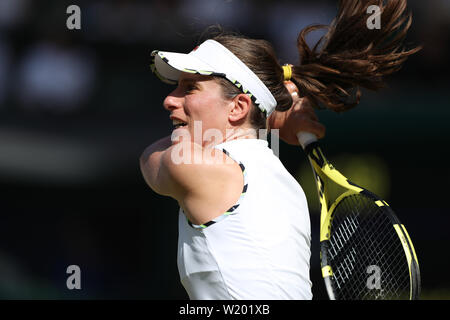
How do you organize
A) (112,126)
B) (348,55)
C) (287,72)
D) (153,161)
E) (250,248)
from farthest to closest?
1. (112,126)
2. (348,55)
3. (287,72)
4. (153,161)
5. (250,248)

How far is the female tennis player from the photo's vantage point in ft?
7.52

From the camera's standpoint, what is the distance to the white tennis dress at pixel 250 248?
2277 millimetres

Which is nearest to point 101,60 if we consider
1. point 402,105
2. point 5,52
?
point 5,52

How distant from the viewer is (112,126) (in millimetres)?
5852

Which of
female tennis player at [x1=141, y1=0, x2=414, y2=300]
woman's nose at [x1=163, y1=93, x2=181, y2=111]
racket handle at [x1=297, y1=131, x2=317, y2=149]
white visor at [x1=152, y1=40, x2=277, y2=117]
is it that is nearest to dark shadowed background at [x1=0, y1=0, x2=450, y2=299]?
racket handle at [x1=297, y1=131, x2=317, y2=149]

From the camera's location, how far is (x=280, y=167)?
8.20 ft

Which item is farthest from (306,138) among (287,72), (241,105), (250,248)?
(250,248)

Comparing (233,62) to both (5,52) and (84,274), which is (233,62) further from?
(5,52)

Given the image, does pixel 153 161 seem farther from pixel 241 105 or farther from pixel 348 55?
pixel 348 55

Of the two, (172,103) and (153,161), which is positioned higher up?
(172,103)

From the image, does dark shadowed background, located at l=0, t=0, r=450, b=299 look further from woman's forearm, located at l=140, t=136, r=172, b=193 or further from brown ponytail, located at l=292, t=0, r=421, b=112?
Answer: woman's forearm, located at l=140, t=136, r=172, b=193

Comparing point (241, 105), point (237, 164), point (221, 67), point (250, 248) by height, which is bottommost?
point (250, 248)

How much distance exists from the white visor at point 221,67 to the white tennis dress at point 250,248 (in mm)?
250

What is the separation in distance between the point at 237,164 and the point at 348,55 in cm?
86
